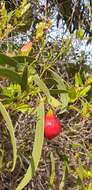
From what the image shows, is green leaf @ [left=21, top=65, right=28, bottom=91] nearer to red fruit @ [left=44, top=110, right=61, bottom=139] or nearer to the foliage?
the foliage

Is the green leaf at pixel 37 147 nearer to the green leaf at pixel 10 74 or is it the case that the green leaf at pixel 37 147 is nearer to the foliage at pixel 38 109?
the foliage at pixel 38 109

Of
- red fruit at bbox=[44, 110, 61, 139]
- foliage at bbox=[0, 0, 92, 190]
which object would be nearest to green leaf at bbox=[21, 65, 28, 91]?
foliage at bbox=[0, 0, 92, 190]

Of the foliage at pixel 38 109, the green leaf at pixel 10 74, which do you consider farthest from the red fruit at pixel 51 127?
the green leaf at pixel 10 74

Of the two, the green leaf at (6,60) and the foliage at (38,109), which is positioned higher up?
the green leaf at (6,60)

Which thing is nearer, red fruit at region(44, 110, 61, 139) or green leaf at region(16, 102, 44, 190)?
green leaf at region(16, 102, 44, 190)

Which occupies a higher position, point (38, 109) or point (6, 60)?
point (6, 60)

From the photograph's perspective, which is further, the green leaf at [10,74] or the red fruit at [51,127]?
the red fruit at [51,127]

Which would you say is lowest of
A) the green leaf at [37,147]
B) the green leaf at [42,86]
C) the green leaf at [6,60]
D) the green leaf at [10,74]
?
the green leaf at [37,147]

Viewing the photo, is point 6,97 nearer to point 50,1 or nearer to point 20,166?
point 20,166

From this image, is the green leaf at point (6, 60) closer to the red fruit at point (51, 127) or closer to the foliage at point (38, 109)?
the foliage at point (38, 109)

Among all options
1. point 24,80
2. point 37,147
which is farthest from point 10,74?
point 37,147

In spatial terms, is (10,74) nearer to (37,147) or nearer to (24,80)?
(24,80)

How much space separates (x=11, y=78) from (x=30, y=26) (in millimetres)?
1004

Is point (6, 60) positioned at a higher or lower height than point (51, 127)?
higher
